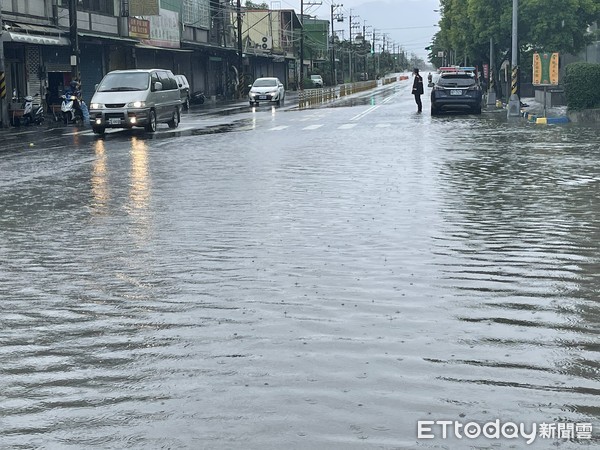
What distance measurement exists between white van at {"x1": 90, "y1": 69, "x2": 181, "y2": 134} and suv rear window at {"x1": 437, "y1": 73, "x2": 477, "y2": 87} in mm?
11896

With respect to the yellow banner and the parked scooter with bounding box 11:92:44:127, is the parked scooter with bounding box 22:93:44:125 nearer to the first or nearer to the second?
the parked scooter with bounding box 11:92:44:127

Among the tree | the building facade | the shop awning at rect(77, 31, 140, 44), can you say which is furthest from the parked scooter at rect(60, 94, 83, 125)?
the tree

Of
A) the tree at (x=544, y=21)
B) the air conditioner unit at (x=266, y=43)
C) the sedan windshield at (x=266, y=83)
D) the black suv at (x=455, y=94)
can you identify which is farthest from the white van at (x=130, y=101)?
the air conditioner unit at (x=266, y=43)

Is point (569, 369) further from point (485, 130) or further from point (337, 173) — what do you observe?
point (485, 130)

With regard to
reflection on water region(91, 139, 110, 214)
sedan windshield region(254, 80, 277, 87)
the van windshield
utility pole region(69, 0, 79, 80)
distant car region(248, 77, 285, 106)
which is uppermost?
utility pole region(69, 0, 79, 80)

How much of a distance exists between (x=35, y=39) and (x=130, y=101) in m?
10.3

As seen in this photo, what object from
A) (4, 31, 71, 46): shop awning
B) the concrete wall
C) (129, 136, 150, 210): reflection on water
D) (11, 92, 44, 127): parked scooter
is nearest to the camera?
(129, 136, 150, 210): reflection on water

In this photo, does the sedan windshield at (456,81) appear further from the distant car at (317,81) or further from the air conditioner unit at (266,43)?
the distant car at (317,81)

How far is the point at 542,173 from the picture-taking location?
55.0 ft

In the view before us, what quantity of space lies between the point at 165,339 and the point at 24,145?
2118 centimetres

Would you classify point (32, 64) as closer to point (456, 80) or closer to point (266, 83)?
point (266, 83)

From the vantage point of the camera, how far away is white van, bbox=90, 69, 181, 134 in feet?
97.4

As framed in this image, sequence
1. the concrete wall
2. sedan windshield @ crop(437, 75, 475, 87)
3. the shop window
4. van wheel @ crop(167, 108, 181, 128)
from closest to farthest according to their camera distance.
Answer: the concrete wall → van wheel @ crop(167, 108, 181, 128) → sedan windshield @ crop(437, 75, 475, 87) → the shop window

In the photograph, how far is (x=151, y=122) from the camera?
1200 inches
